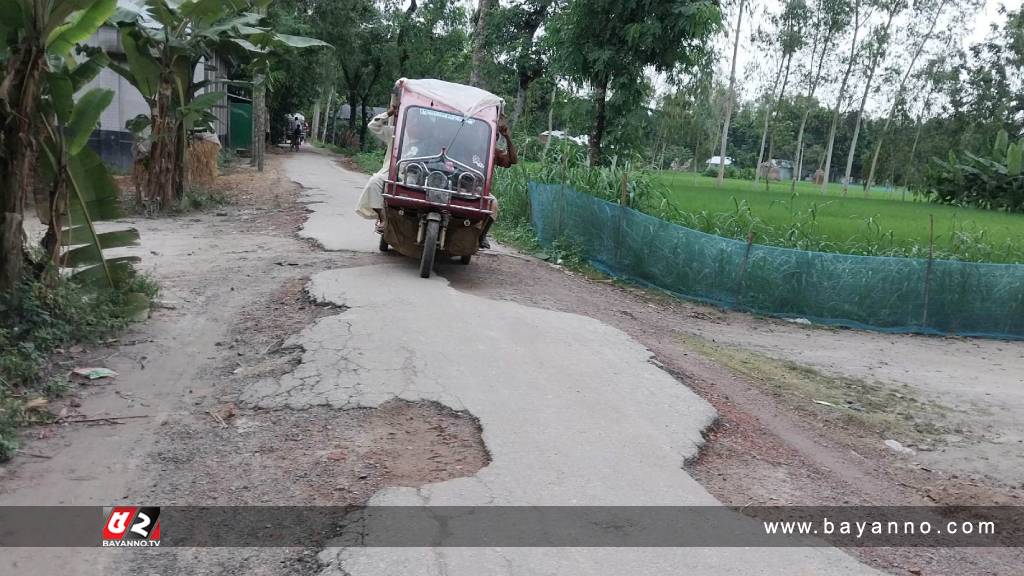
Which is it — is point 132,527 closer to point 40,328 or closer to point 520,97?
point 40,328

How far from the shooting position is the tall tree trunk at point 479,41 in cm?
2109

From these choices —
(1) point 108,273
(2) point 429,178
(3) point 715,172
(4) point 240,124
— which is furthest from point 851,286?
(3) point 715,172

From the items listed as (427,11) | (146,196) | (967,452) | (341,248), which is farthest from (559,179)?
(427,11)

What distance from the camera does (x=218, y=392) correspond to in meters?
5.84

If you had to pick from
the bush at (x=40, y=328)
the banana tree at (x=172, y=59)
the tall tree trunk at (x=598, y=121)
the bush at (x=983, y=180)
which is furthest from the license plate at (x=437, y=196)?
the bush at (x=983, y=180)

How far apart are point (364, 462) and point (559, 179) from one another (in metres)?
10.8

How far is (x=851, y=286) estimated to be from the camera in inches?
430

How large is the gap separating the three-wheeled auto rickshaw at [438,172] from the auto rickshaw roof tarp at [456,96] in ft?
0.04

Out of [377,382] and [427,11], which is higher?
[427,11]

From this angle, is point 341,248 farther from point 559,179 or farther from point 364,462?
point 364,462

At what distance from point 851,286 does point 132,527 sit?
31.7 feet

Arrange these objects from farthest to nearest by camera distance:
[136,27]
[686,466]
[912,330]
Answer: [136,27]
[912,330]
[686,466]

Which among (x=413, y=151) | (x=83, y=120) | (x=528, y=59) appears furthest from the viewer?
(x=528, y=59)

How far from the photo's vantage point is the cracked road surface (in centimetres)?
376
